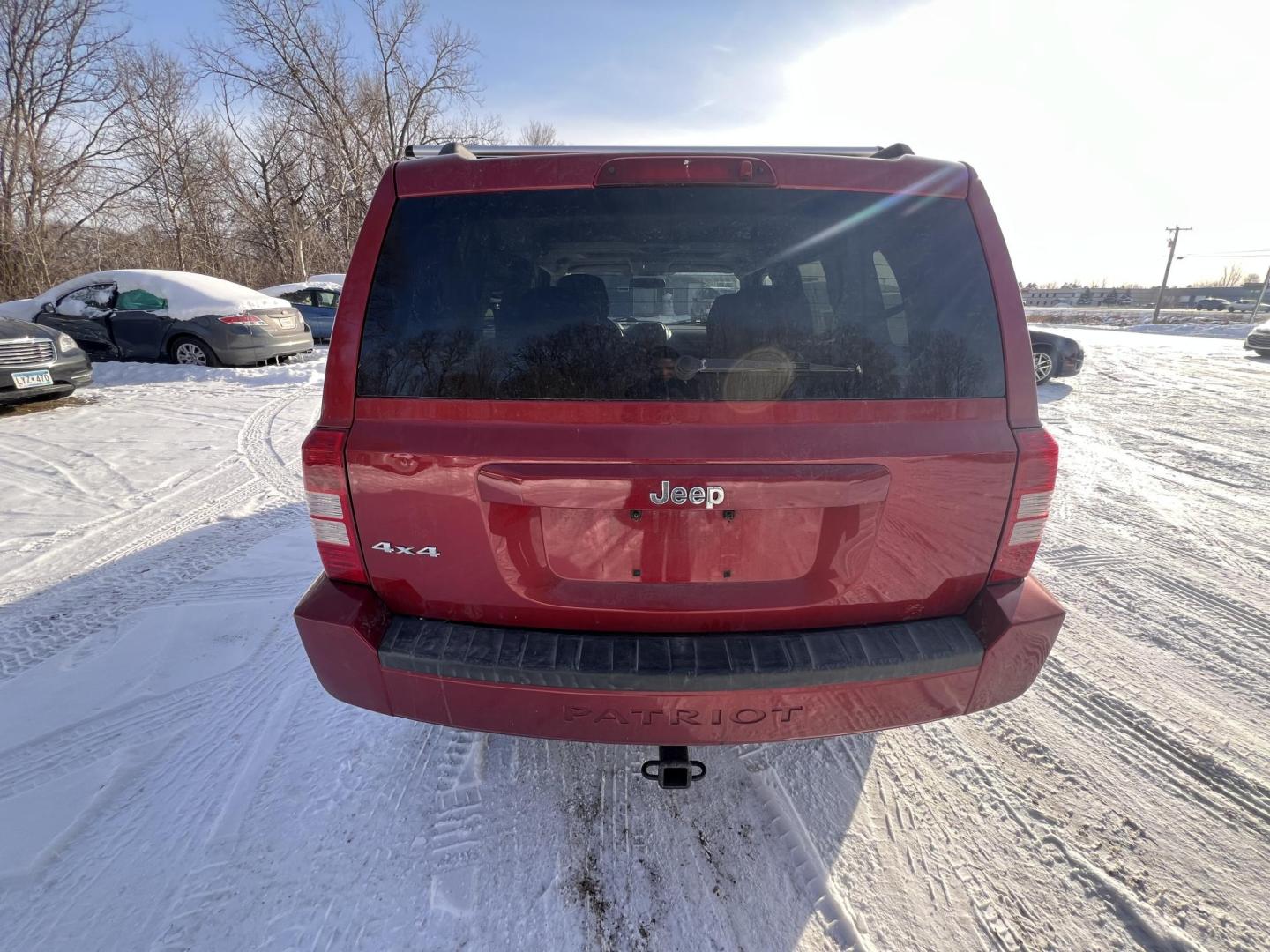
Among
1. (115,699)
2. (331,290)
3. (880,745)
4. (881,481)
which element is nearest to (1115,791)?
(880,745)

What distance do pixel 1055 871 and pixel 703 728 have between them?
124cm

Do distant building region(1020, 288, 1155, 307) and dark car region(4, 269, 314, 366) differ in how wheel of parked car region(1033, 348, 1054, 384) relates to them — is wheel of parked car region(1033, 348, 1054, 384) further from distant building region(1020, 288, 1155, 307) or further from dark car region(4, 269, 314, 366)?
distant building region(1020, 288, 1155, 307)

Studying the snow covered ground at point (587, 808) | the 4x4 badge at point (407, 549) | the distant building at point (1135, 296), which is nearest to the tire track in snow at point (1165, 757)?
the snow covered ground at point (587, 808)

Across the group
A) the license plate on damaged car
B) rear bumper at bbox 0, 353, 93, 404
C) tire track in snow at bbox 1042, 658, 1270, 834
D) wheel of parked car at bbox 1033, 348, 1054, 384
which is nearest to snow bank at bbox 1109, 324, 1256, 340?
wheel of parked car at bbox 1033, 348, 1054, 384

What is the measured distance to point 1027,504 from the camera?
63.4 inches

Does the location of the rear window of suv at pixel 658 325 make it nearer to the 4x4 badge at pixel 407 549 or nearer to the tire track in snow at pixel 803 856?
the 4x4 badge at pixel 407 549

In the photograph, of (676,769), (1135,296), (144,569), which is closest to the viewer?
(676,769)

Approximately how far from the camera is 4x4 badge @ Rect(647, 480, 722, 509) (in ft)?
4.75

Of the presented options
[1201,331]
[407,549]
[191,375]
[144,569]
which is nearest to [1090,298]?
[1201,331]

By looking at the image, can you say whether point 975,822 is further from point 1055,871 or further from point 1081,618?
point 1081,618

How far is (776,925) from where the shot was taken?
Result: 5.17ft

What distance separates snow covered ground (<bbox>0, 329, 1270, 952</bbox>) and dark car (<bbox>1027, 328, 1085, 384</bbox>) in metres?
7.29

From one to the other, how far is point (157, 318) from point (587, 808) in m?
11.4

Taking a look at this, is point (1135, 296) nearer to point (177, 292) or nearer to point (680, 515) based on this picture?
point (177, 292)
